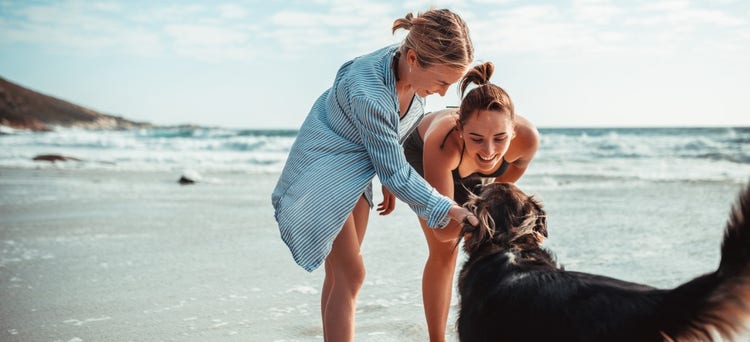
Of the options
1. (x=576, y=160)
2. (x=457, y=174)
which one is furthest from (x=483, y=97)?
(x=576, y=160)

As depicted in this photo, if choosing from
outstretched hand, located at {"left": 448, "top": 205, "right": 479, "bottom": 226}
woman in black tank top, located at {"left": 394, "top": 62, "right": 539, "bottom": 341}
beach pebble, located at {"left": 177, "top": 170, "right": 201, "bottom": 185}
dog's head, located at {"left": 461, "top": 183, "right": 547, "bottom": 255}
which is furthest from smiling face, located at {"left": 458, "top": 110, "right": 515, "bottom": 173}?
beach pebble, located at {"left": 177, "top": 170, "right": 201, "bottom": 185}

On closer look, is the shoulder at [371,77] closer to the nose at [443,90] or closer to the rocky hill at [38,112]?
the nose at [443,90]

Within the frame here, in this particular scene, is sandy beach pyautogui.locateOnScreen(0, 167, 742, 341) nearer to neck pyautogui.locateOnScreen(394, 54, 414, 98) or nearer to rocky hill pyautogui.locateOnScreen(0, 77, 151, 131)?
neck pyautogui.locateOnScreen(394, 54, 414, 98)

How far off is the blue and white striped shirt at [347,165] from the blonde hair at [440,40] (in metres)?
0.19

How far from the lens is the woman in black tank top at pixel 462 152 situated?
2.93m

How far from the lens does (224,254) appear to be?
221 inches

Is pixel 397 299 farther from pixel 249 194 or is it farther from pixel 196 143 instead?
pixel 196 143

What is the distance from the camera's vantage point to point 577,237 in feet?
19.9

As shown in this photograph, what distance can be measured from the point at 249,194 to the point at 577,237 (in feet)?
18.2

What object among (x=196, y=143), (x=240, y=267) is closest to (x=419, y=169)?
(x=240, y=267)

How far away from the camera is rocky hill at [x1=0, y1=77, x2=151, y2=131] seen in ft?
187

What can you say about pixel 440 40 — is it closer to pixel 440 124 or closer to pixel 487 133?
pixel 487 133

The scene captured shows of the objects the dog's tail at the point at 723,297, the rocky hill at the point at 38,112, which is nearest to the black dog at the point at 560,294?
the dog's tail at the point at 723,297

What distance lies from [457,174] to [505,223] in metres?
0.94
